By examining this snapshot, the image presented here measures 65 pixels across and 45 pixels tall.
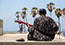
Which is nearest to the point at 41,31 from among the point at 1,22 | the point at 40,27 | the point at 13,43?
the point at 40,27

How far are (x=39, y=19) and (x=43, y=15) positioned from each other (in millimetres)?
364

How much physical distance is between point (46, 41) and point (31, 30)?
115cm

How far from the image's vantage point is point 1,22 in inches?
651

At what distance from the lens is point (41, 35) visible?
6.70 m

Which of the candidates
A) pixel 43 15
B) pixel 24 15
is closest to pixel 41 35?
pixel 43 15

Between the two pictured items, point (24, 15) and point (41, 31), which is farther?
point (24, 15)

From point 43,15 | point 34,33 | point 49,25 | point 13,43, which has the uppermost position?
point 43,15

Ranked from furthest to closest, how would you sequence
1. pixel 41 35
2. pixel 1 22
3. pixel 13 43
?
pixel 1 22 < pixel 41 35 < pixel 13 43

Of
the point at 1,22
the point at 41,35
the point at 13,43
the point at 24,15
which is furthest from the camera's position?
the point at 24,15

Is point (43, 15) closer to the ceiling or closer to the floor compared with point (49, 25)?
closer to the ceiling

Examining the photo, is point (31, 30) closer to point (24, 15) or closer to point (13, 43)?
point (13, 43)

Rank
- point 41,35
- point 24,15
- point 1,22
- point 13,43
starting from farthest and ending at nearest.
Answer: point 24,15 → point 1,22 → point 41,35 → point 13,43

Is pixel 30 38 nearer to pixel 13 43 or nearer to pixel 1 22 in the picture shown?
pixel 13 43

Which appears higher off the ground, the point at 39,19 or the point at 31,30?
the point at 39,19
